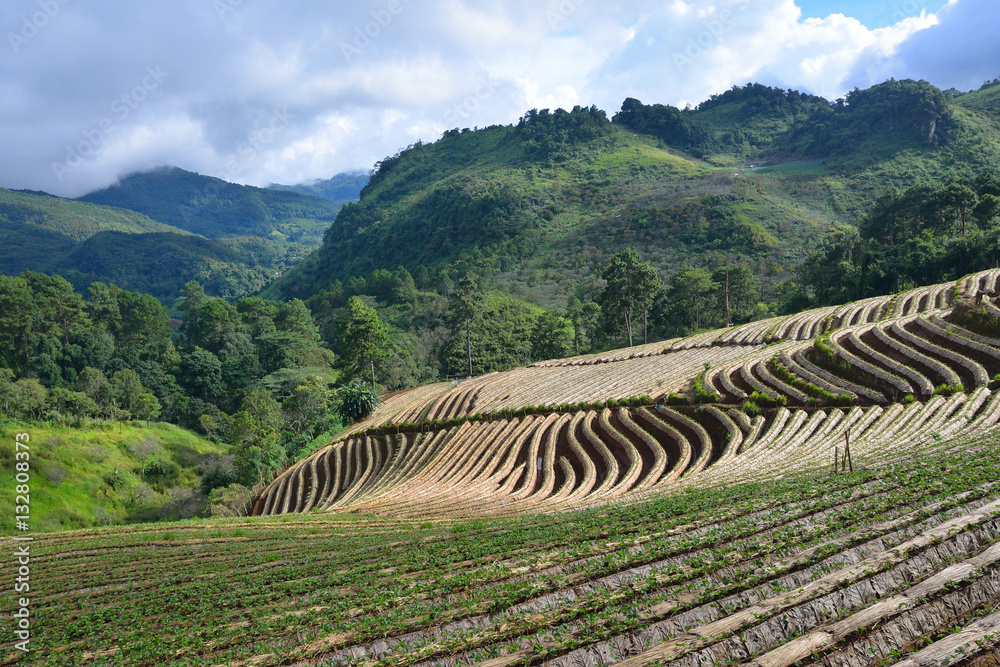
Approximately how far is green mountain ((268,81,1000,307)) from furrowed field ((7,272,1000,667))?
187 ft

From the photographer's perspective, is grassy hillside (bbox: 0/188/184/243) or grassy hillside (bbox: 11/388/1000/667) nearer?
grassy hillside (bbox: 11/388/1000/667)

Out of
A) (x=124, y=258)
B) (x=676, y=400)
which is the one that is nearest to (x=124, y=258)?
(x=124, y=258)

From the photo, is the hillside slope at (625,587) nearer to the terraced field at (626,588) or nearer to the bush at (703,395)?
the terraced field at (626,588)

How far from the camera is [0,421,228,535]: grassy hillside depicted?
39469 millimetres

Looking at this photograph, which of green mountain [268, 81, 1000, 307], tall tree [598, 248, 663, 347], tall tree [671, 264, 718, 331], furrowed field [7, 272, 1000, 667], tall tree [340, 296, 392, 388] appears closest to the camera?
furrowed field [7, 272, 1000, 667]

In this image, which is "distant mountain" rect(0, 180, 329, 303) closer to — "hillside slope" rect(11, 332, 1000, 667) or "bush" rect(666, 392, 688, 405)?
"bush" rect(666, 392, 688, 405)

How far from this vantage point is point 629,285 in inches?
2174

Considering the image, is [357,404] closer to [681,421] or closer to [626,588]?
[681,421]

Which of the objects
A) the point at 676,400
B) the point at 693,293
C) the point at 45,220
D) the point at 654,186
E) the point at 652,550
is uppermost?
the point at 45,220

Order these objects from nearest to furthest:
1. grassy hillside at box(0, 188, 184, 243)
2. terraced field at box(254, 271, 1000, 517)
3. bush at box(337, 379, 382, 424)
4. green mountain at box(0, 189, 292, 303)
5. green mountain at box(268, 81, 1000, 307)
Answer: terraced field at box(254, 271, 1000, 517)
bush at box(337, 379, 382, 424)
green mountain at box(268, 81, 1000, 307)
green mountain at box(0, 189, 292, 303)
grassy hillside at box(0, 188, 184, 243)

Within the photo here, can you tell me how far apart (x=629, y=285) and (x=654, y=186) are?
6401 centimetres

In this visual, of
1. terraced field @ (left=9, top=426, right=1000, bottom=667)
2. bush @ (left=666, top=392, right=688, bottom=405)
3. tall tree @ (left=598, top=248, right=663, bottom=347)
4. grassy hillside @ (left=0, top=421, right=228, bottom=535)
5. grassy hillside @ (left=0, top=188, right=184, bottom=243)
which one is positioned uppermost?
grassy hillside @ (left=0, top=188, right=184, bottom=243)

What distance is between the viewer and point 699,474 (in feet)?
60.8

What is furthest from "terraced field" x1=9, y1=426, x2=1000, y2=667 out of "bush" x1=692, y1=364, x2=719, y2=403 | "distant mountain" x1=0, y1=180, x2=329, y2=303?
"distant mountain" x1=0, y1=180, x2=329, y2=303
